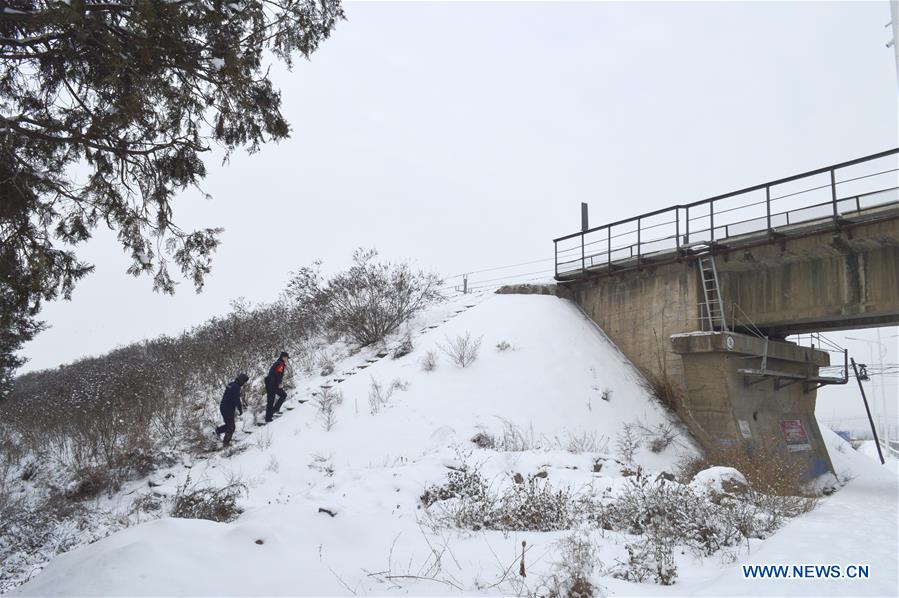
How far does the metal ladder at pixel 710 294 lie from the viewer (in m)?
14.3

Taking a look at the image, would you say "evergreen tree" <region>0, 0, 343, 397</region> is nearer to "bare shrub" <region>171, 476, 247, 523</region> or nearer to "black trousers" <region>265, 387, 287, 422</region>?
"bare shrub" <region>171, 476, 247, 523</region>

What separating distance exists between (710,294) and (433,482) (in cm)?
1048

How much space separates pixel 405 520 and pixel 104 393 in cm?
1130

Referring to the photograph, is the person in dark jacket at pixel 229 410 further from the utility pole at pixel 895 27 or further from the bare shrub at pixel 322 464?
the utility pole at pixel 895 27

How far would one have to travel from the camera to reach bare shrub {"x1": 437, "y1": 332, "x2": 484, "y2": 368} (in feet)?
47.5

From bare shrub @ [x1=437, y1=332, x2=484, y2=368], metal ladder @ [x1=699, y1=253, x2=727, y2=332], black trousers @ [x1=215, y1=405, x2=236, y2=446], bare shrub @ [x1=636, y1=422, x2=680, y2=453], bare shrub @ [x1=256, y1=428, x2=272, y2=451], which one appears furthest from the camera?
bare shrub @ [x1=437, y1=332, x2=484, y2=368]

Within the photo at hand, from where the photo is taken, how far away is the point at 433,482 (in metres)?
7.74

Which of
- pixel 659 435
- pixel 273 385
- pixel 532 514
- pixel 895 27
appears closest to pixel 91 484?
pixel 273 385

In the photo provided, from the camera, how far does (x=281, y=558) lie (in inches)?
174

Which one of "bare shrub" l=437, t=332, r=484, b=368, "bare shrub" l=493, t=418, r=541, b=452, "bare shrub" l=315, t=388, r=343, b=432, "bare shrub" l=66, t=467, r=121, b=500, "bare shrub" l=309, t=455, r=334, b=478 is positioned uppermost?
"bare shrub" l=437, t=332, r=484, b=368

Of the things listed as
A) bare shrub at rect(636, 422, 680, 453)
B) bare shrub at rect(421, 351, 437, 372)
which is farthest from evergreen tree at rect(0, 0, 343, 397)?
bare shrub at rect(636, 422, 680, 453)

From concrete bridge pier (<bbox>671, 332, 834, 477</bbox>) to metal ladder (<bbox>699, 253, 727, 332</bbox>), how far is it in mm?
708

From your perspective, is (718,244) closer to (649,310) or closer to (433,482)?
(649,310)

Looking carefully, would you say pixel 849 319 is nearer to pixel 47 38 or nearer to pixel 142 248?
pixel 142 248
